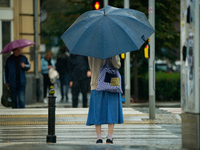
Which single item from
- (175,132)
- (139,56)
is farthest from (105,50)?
(139,56)

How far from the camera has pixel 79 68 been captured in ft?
49.0

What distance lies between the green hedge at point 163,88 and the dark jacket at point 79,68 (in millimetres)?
7340

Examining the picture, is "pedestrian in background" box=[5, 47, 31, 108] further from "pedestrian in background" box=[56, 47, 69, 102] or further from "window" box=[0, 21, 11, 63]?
"pedestrian in background" box=[56, 47, 69, 102]

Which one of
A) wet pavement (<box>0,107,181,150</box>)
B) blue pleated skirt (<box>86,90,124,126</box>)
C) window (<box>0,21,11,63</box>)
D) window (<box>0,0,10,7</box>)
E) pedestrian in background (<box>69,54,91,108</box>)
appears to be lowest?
wet pavement (<box>0,107,181,150</box>)

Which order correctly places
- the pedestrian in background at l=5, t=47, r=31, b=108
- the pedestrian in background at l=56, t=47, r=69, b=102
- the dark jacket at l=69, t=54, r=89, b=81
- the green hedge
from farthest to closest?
the green hedge → the pedestrian in background at l=56, t=47, r=69, b=102 → the dark jacket at l=69, t=54, r=89, b=81 → the pedestrian in background at l=5, t=47, r=31, b=108

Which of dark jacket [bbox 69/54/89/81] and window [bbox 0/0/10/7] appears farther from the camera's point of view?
window [bbox 0/0/10/7]

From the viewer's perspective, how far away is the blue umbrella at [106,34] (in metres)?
7.48

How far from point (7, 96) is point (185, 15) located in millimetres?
9100

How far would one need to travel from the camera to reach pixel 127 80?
51.0 feet

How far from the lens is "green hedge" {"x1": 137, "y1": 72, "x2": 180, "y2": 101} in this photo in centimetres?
2195

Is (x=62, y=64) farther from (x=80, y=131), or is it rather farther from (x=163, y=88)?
(x=80, y=131)

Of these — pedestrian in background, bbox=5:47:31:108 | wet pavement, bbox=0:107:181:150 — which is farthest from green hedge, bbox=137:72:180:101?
pedestrian in background, bbox=5:47:31:108

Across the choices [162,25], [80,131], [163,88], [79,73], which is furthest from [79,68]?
[163,88]

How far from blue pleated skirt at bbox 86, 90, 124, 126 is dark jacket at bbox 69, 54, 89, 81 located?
23.2 feet
